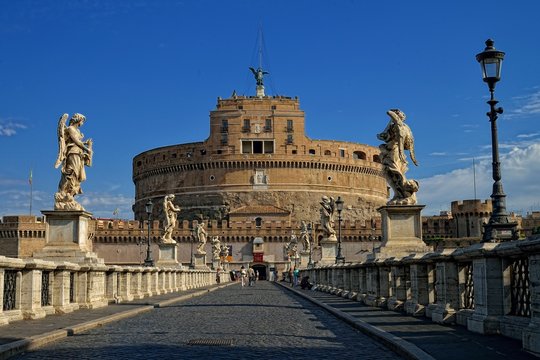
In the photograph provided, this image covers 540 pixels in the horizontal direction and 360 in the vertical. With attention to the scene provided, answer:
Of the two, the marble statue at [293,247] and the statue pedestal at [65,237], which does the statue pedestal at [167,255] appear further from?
the marble statue at [293,247]

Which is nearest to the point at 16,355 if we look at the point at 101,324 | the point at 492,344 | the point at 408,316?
the point at 101,324

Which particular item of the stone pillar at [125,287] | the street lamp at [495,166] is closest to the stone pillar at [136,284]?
the stone pillar at [125,287]

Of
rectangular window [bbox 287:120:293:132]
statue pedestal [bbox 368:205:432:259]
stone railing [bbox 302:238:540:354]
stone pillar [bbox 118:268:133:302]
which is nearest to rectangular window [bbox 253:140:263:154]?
rectangular window [bbox 287:120:293:132]

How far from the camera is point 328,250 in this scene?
33688mm

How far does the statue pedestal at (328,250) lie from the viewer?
106 ft

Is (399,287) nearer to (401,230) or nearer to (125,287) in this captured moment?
(401,230)

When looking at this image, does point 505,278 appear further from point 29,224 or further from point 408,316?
point 29,224

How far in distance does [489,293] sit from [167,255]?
23.2 meters

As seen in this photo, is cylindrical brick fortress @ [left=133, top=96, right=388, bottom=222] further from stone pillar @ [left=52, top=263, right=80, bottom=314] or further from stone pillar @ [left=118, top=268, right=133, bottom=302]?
stone pillar @ [left=52, top=263, right=80, bottom=314]

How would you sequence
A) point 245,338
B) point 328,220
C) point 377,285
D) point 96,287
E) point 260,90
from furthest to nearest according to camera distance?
point 260,90, point 328,220, point 377,285, point 96,287, point 245,338

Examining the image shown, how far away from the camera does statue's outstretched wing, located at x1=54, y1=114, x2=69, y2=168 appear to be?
46.3 feet

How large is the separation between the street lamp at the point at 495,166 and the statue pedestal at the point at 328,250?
72.3ft

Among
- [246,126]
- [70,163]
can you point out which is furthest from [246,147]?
[70,163]

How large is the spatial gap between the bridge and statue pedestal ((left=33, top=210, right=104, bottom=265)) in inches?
68.7
